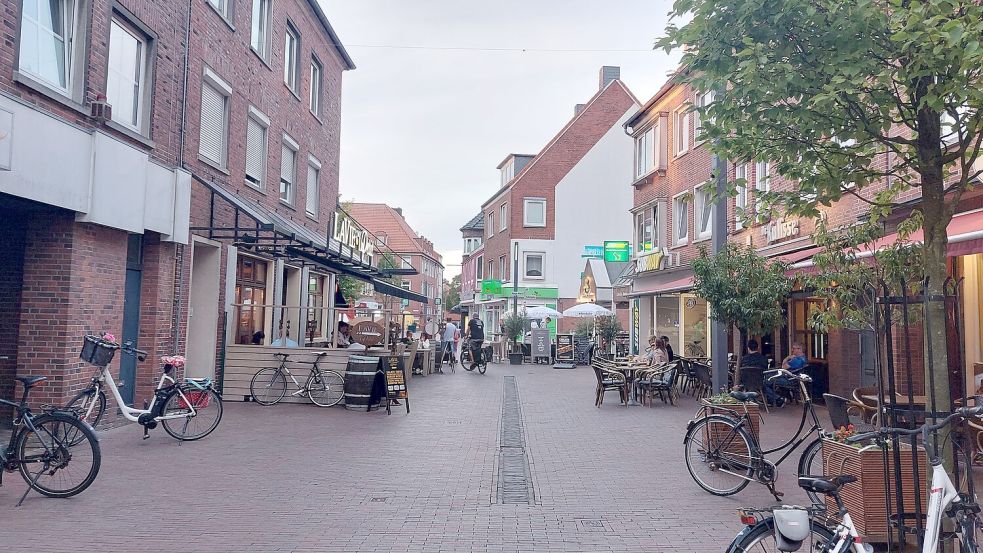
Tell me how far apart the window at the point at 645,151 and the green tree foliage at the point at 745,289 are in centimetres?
1384

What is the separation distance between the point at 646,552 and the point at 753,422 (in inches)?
130

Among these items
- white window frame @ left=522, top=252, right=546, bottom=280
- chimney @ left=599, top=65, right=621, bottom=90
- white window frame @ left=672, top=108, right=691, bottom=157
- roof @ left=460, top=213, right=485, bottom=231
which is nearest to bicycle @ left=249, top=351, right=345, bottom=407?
white window frame @ left=672, top=108, right=691, bottom=157

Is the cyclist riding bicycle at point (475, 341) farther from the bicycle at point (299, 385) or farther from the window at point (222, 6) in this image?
the window at point (222, 6)

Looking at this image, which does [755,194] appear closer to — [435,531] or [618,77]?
[435,531]

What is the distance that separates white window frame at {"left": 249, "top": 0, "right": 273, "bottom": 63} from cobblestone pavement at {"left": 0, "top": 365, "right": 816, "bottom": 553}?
8651 millimetres

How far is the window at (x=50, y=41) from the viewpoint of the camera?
8898mm

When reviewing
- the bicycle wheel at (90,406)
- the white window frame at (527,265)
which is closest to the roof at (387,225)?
the white window frame at (527,265)

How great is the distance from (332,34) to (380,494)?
56.4 feet

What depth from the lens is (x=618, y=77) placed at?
45.0 meters

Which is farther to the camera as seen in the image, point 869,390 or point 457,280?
point 457,280

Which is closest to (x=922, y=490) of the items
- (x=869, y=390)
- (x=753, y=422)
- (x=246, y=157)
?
(x=753, y=422)

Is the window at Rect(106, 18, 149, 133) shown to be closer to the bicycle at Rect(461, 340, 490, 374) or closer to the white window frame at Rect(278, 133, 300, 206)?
the white window frame at Rect(278, 133, 300, 206)

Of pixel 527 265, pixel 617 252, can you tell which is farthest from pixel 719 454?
pixel 527 265

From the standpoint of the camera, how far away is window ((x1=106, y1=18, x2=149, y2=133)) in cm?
1072
